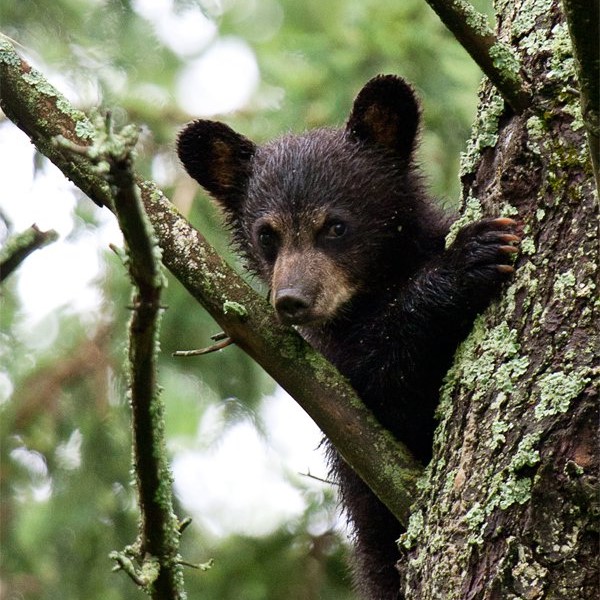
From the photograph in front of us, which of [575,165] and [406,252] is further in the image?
[406,252]

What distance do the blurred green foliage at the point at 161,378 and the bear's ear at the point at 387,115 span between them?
5.89ft

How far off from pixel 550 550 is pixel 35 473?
5.35 meters

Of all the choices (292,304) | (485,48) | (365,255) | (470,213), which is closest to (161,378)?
(365,255)

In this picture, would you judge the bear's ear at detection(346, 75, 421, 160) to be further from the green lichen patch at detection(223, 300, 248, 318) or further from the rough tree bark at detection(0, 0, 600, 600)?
the green lichen patch at detection(223, 300, 248, 318)

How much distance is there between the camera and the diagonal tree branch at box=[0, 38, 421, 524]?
10.6 feet

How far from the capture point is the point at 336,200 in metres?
4.81

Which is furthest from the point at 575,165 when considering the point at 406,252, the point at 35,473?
the point at 35,473

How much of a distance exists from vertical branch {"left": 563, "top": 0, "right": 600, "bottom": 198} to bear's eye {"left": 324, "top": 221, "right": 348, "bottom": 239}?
2382mm

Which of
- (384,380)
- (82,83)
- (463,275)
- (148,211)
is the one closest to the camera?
(148,211)

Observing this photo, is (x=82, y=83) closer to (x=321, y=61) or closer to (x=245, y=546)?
(x=321, y=61)

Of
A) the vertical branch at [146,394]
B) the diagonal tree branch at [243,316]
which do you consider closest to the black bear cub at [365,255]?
the diagonal tree branch at [243,316]

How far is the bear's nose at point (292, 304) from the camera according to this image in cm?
388

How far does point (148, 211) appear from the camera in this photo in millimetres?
3320

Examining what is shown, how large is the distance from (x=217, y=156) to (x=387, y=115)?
3.20 feet
